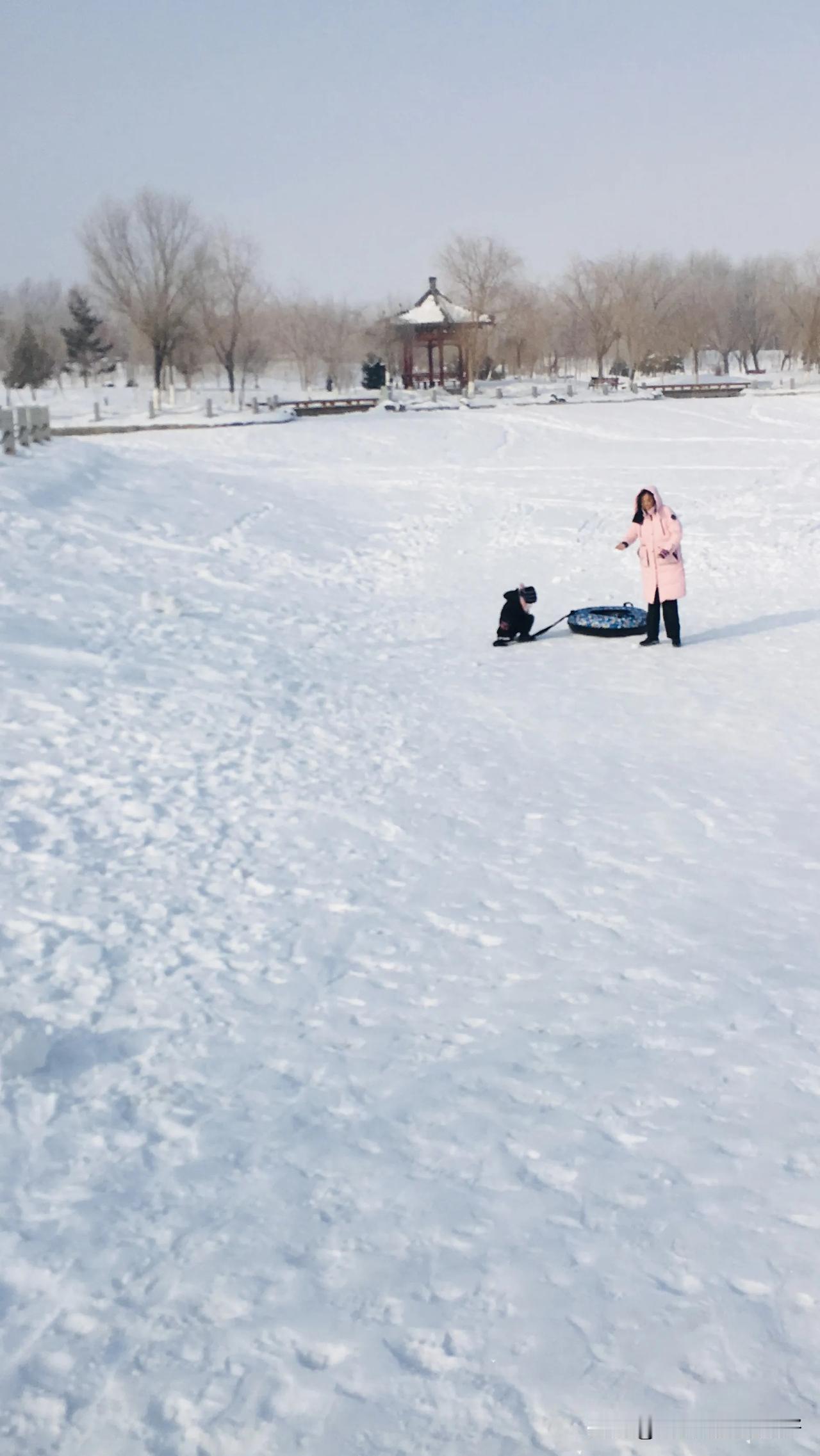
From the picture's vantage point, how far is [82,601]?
11109 millimetres

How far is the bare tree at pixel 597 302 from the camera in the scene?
7406cm

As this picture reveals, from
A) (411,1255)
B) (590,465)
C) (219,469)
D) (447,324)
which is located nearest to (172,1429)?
(411,1255)

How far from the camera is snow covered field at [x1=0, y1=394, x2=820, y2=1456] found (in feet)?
9.46

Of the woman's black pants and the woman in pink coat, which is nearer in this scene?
the woman in pink coat

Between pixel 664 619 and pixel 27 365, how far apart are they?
6202 centimetres

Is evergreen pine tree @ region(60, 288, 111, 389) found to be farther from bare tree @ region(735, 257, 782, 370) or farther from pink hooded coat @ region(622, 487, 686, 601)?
pink hooded coat @ region(622, 487, 686, 601)

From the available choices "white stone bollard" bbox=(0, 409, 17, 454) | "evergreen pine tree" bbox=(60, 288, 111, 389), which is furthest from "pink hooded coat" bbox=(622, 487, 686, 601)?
"evergreen pine tree" bbox=(60, 288, 111, 389)

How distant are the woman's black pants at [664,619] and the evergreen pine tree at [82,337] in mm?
73506

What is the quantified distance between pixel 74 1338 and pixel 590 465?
27.6m

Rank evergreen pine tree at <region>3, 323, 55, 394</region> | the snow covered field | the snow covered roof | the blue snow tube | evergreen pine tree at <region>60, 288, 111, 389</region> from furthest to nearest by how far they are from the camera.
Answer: evergreen pine tree at <region>60, 288, 111, 389</region>
evergreen pine tree at <region>3, 323, 55, 394</region>
the snow covered roof
the blue snow tube
the snow covered field

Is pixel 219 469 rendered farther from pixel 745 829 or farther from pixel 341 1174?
pixel 341 1174

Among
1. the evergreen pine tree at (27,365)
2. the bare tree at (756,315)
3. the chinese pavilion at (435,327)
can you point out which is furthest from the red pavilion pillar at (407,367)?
the bare tree at (756,315)

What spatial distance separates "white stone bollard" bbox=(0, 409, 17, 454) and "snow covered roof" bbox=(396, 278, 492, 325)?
157 ft

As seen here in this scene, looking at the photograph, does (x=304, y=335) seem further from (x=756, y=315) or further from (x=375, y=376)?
(x=756, y=315)
